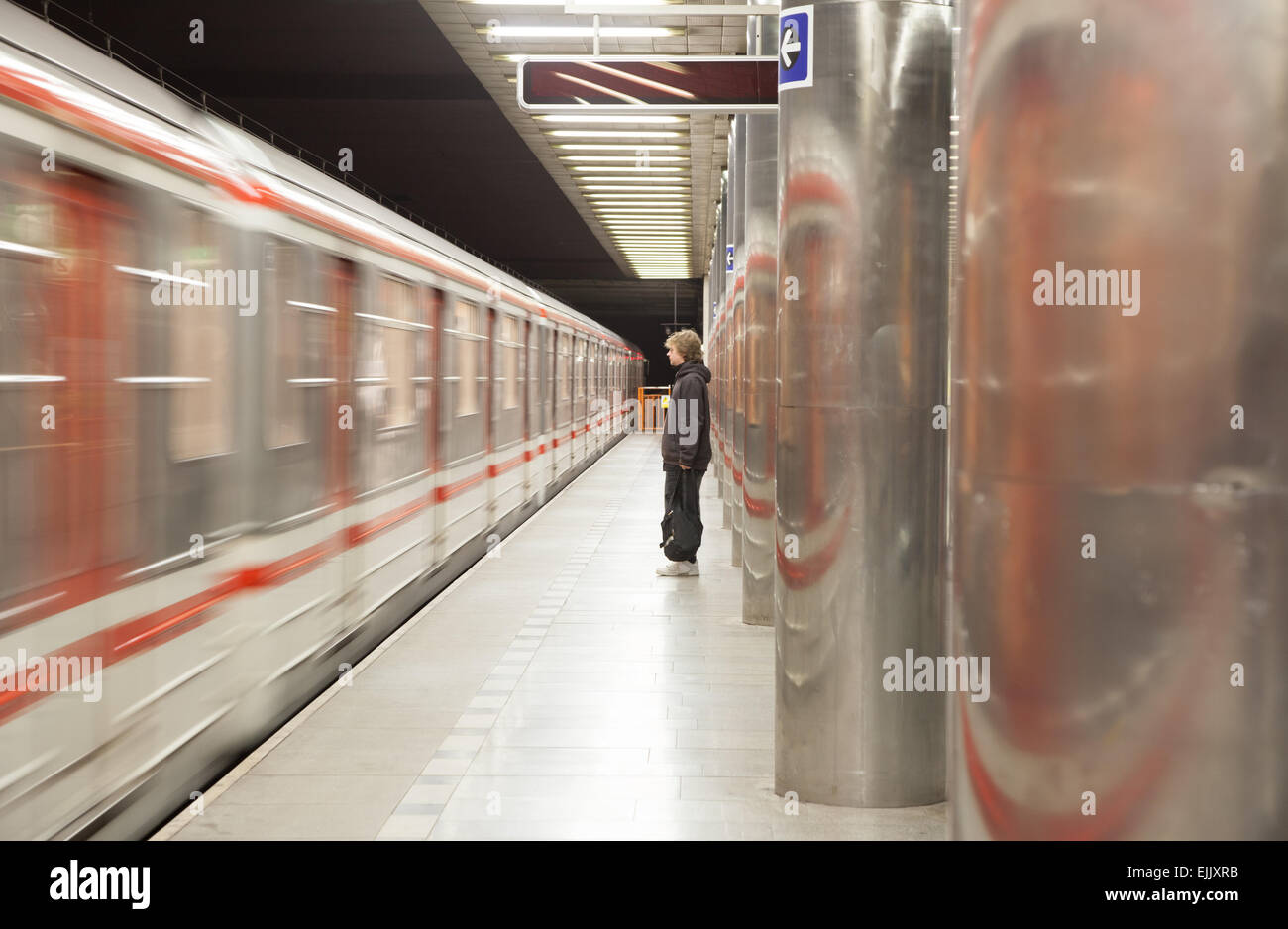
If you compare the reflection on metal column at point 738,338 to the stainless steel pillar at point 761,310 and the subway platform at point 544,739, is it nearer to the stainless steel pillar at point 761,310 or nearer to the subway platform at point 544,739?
the stainless steel pillar at point 761,310

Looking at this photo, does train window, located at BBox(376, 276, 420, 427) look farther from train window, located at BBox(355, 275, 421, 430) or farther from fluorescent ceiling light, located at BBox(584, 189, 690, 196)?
fluorescent ceiling light, located at BBox(584, 189, 690, 196)

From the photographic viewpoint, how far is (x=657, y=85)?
638 centimetres

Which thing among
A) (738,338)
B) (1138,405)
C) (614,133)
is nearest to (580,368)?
(614,133)

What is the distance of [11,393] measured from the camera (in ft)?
11.0

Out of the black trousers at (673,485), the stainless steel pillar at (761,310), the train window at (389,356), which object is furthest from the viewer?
the black trousers at (673,485)

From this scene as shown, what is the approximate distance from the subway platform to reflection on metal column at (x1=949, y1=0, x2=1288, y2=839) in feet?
7.74

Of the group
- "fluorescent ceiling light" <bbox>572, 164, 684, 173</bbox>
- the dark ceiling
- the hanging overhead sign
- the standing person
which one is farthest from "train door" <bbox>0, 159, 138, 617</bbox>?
"fluorescent ceiling light" <bbox>572, 164, 684, 173</bbox>

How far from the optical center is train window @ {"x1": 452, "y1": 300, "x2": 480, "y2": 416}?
1047 centimetres

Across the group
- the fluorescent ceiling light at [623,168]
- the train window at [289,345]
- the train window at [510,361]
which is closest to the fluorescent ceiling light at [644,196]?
the fluorescent ceiling light at [623,168]

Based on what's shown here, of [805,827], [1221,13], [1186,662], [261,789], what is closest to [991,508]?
[1186,662]

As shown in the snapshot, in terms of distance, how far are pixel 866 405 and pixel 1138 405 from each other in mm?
2608

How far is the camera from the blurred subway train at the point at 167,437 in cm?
347

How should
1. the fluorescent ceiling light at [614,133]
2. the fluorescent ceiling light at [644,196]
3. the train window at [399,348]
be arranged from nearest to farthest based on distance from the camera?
the train window at [399,348] < the fluorescent ceiling light at [614,133] < the fluorescent ceiling light at [644,196]

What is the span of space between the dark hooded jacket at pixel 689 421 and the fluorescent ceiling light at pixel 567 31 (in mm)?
3802
